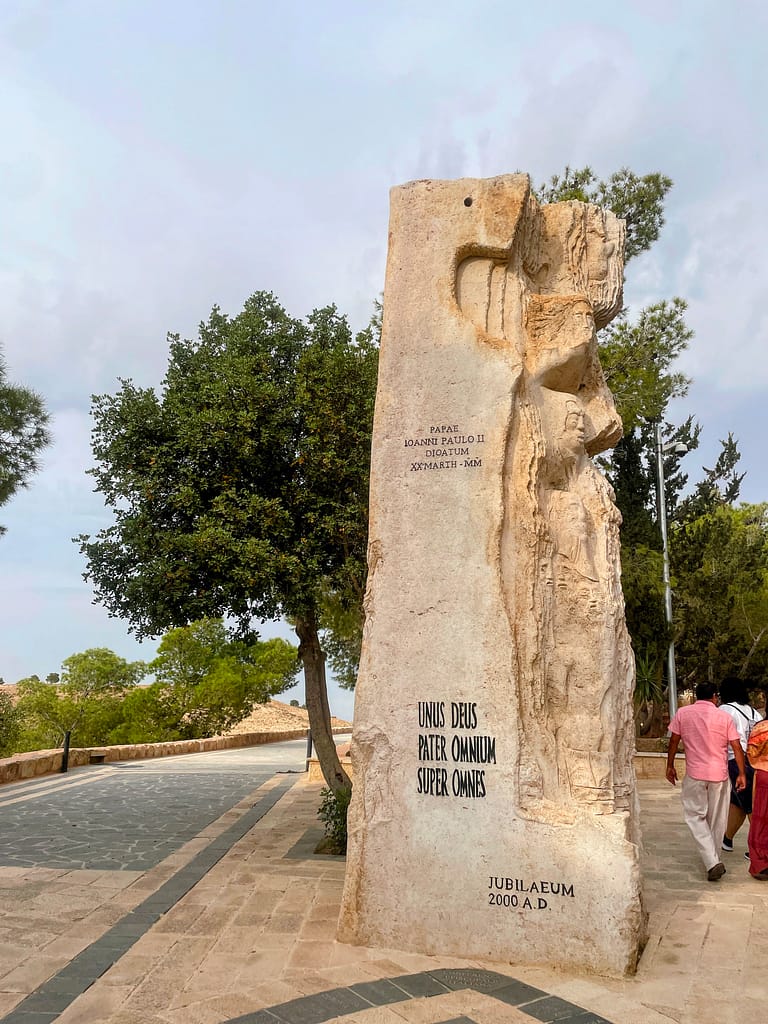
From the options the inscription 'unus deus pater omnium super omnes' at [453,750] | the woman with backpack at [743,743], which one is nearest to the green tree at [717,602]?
the woman with backpack at [743,743]

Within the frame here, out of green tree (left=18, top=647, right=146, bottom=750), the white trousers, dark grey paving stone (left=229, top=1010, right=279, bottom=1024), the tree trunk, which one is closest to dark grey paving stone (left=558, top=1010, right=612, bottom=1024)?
dark grey paving stone (left=229, top=1010, right=279, bottom=1024)

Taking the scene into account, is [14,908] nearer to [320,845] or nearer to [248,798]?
[320,845]

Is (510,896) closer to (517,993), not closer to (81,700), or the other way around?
(517,993)

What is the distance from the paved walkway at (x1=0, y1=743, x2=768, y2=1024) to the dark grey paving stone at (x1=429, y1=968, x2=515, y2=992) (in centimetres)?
2

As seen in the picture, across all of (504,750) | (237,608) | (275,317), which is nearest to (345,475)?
(237,608)

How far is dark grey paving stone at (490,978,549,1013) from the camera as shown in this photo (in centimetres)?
398

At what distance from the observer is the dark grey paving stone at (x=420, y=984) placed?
4090mm

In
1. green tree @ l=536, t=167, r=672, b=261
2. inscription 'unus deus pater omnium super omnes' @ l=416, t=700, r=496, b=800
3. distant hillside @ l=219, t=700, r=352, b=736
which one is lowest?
distant hillside @ l=219, t=700, r=352, b=736

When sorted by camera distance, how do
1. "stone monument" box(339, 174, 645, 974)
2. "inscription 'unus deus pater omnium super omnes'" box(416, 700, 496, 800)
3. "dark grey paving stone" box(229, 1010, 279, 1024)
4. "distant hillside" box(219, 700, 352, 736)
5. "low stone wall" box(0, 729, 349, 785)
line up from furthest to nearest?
1. "distant hillside" box(219, 700, 352, 736)
2. "low stone wall" box(0, 729, 349, 785)
3. "inscription 'unus deus pater omnium super omnes'" box(416, 700, 496, 800)
4. "stone monument" box(339, 174, 645, 974)
5. "dark grey paving stone" box(229, 1010, 279, 1024)

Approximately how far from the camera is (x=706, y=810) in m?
6.69

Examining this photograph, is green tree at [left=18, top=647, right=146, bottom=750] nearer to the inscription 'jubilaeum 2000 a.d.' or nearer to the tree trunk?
the tree trunk

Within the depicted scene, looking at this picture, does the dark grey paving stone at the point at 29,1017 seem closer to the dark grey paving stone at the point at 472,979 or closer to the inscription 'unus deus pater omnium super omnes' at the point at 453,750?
the dark grey paving stone at the point at 472,979

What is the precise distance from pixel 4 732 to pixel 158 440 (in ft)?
44.7

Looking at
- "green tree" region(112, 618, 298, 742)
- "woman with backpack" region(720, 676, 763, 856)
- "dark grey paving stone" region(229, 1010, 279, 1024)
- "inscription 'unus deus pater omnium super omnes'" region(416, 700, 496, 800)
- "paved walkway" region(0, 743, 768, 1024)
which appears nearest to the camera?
"dark grey paving stone" region(229, 1010, 279, 1024)
